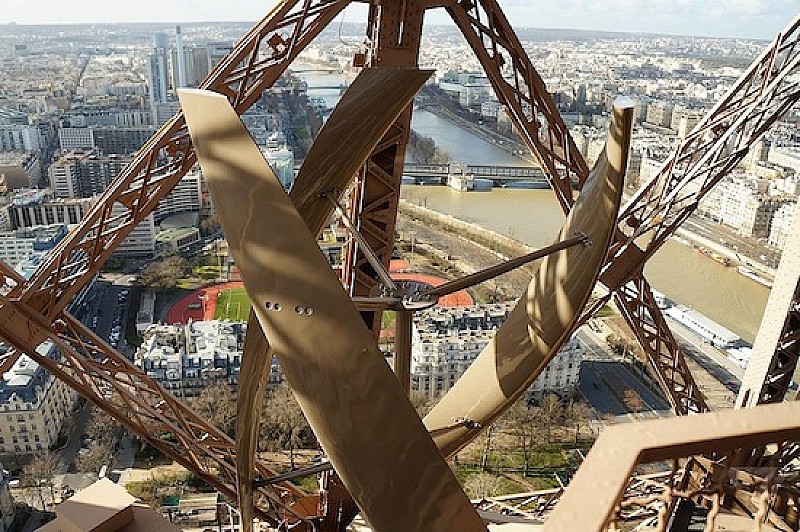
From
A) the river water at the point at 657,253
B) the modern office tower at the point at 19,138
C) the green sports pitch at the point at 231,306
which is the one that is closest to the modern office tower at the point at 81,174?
the modern office tower at the point at 19,138

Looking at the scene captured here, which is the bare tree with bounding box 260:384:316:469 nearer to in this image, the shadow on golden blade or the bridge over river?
the shadow on golden blade

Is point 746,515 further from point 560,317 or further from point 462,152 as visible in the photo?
point 462,152

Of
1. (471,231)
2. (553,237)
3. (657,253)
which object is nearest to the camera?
(553,237)

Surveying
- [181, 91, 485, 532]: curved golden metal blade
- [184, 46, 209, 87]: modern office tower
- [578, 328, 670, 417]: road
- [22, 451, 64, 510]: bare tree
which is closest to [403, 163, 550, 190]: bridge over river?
[578, 328, 670, 417]: road

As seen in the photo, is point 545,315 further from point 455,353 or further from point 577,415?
point 577,415

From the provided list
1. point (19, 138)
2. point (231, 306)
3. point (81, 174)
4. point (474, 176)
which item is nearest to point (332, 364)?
point (231, 306)

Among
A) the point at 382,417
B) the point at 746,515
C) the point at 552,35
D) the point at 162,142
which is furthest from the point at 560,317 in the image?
the point at 552,35

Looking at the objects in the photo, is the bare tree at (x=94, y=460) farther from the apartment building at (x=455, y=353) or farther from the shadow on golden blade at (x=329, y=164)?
the shadow on golden blade at (x=329, y=164)
